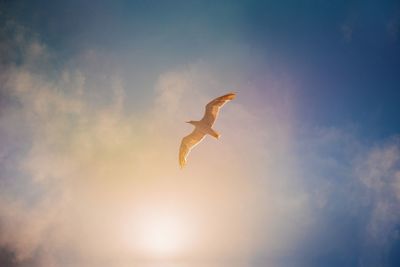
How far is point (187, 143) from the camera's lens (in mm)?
27516

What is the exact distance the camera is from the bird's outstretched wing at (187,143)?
27.1m

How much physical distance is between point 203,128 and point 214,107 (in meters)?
2.23

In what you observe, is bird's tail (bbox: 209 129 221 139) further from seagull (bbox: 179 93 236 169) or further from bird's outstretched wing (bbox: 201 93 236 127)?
bird's outstretched wing (bbox: 201 93 236 127)

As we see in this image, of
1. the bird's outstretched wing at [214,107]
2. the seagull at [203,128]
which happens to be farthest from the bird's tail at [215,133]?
the bird's outstretched wing at [214,107]

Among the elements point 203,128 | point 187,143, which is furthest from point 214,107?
point 187,143

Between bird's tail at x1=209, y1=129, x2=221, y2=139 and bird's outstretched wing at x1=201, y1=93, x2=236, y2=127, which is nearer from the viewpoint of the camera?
bird's outstretched wing at x1=201, y1=93, x2=236, y2=127

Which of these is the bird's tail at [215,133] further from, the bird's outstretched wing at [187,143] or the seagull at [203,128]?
the bird's outstretched wing at [187,143]

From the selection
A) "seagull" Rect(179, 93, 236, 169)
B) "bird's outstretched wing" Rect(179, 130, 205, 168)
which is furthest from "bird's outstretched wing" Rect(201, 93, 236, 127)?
"bird's outstretched wing" Rect(179, 130, 205, 168)

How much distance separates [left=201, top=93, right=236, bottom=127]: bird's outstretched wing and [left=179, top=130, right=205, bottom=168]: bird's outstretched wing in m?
2.12

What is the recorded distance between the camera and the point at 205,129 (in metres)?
25.9

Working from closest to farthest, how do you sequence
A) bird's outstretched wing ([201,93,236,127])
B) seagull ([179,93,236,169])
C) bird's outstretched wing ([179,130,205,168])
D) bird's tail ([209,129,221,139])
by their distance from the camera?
bird's outstretched wing ([201,93,236,127])
seagull ([179,93,236,169])
bird's tail ([209,129,221,139])
bird's outstretched wing ([179,130,205,168])

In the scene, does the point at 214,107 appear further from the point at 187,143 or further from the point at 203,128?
the point at 187,143

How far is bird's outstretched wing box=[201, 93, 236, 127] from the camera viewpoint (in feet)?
80.2

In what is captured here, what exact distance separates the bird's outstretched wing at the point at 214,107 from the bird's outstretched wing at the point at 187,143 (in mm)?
2116
